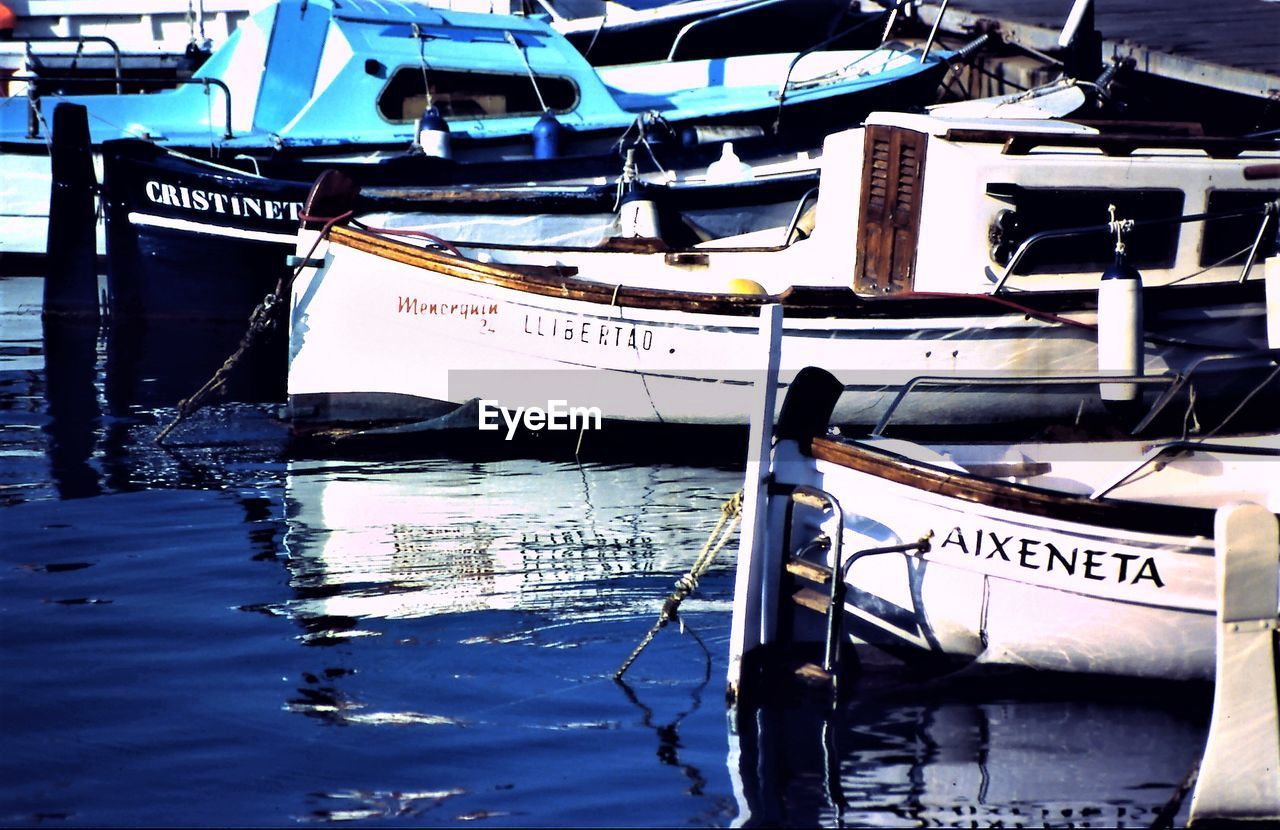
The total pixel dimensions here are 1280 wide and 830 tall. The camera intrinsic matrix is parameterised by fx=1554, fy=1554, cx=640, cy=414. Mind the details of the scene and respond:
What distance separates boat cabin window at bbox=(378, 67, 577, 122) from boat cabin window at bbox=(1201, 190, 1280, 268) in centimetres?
766

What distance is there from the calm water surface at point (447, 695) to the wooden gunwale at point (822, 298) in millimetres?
1181

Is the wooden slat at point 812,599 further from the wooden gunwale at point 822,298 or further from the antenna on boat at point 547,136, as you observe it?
the antenna on boat at point 547,136

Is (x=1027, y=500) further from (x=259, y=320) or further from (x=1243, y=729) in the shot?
(x=259, y=320)

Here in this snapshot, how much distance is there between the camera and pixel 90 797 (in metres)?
5.13

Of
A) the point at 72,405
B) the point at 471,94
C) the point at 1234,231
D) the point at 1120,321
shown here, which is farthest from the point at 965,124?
the point at 471,94

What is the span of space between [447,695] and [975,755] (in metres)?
1.99

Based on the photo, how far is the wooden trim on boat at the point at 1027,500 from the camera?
5469 mm

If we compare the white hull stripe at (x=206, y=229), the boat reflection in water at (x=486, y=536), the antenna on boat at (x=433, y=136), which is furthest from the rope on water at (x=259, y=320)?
the antenna on boat at (x=433, y=136)

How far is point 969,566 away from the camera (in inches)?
226

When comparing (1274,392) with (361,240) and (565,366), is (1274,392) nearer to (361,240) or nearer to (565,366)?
(565,366)

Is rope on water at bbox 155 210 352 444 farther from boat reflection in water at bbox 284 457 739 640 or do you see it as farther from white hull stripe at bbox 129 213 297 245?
white hull stripe at bbox 129 213 297 245

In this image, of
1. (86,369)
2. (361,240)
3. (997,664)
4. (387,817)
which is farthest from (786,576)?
(86,369)

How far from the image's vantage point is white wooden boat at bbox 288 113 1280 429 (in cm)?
940

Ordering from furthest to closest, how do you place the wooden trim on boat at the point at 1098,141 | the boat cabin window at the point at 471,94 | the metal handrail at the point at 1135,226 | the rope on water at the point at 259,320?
the boat cabin window at the point at 471,94 → the rope on water at the point at 259,320 → the wooden trim on boat at the point at 1098,141 → the metal handrail at the point at 1135,226
